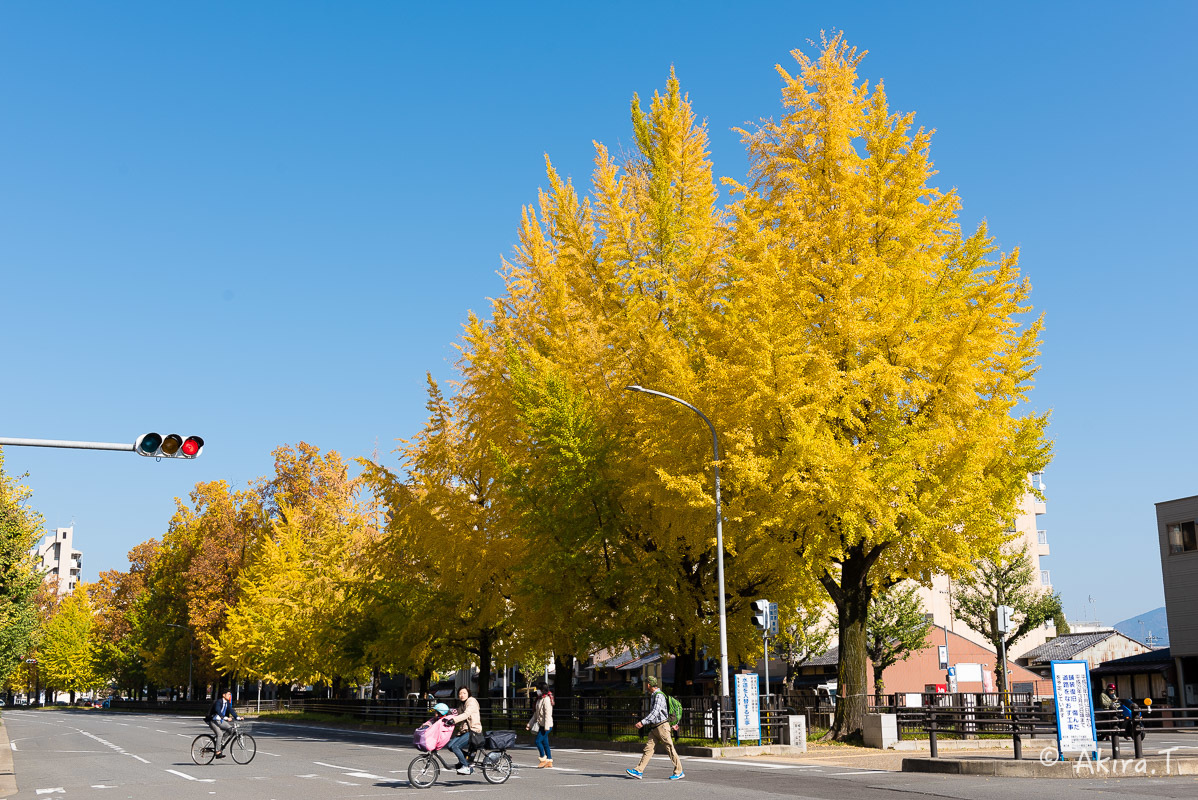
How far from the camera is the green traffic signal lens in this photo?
1618 centimetres

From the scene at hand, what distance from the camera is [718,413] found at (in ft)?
80.3

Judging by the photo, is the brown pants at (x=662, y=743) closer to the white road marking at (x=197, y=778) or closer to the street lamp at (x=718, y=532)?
the street lamp at (x=718, y=532)

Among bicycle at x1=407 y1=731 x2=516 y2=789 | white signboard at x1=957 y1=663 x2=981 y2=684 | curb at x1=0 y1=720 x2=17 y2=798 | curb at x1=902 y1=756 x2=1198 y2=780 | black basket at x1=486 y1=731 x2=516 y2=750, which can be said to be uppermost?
black basket at x1=486 y1=731 x2=516 y2=750

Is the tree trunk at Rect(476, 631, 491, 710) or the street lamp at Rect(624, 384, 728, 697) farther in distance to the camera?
the tree trunk at Rect(476, 631, 491, 710)

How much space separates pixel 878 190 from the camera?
24031 mm

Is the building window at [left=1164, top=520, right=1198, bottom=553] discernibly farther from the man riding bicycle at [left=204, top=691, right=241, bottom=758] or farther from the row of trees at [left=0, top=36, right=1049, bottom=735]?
the man riding bicycle at [left=204, top=691, right=241, bottom=758]

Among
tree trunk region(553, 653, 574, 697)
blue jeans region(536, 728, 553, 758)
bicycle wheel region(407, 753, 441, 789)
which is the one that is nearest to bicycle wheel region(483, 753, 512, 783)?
bicycle wheel region(407, 753, 441, 789)

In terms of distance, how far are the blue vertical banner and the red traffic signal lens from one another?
1389 centimetres

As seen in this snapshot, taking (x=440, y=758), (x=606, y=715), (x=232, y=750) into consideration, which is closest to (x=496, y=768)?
(x=440, y=758)

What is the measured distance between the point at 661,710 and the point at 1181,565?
42.8 metres

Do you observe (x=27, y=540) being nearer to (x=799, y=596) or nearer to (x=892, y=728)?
(x=799, y=596)

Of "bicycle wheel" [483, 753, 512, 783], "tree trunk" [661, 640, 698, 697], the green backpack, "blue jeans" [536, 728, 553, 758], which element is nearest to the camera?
"bicycle wheel" [483, 753, 512, 783]

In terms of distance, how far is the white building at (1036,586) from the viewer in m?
70.8

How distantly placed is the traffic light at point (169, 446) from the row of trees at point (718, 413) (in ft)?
36.0
